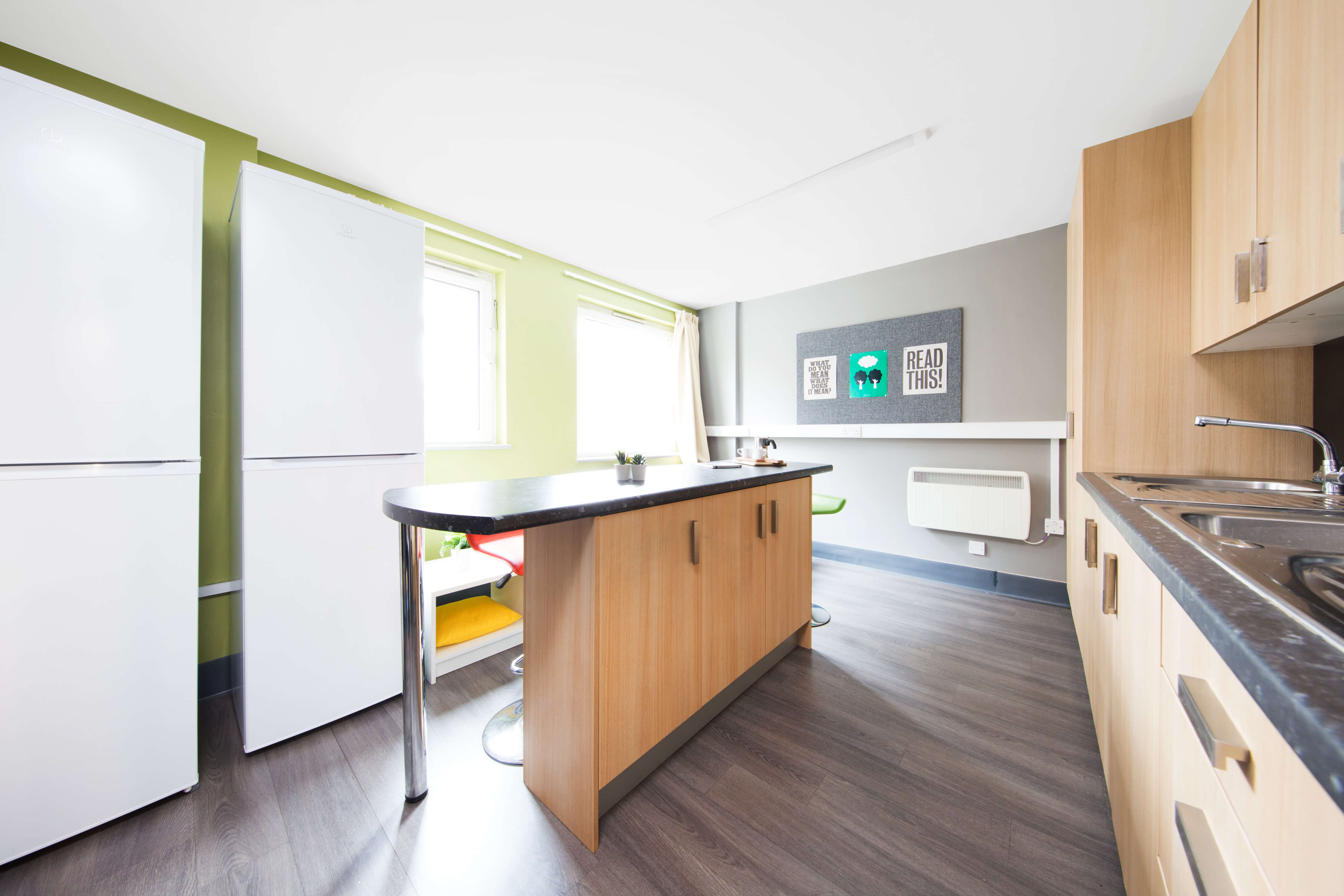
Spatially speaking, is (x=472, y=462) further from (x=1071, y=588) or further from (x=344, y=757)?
(x=1071, y=588)

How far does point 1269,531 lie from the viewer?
3.56 ft

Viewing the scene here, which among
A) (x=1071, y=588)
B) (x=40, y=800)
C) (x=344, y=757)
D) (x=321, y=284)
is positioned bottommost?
(x=344, y=757)

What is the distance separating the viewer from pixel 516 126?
6.59ft

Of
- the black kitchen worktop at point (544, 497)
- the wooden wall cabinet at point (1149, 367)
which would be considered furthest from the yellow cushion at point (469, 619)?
the wooden wall cabinet at point (1149, 367)

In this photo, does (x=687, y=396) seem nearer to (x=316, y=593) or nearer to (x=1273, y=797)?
(x=316, y=593)

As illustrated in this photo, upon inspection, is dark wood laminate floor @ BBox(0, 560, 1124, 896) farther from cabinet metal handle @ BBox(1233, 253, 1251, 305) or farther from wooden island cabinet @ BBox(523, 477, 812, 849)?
cabinet metal handle @ BBox(1233, 253, 1251, 305)

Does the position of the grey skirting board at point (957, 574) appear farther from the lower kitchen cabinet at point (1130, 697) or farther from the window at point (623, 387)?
the window at point (623, 387)

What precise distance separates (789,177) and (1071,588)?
9.14 feet

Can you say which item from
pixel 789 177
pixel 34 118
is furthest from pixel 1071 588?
pixel 34 118

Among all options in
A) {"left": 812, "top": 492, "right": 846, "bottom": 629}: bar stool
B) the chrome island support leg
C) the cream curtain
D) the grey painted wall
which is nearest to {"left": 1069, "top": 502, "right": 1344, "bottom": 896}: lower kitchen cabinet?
{"left": 812, "top": 492, "right": 846, "bottom": 629}: bar stool

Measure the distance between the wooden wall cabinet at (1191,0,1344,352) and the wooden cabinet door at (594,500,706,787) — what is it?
158cm

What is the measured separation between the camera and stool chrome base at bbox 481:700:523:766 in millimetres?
1607

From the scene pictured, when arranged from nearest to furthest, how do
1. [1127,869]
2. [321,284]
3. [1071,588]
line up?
[1127,869], [321,284], [1071,588]

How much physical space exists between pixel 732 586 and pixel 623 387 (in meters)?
2.95
